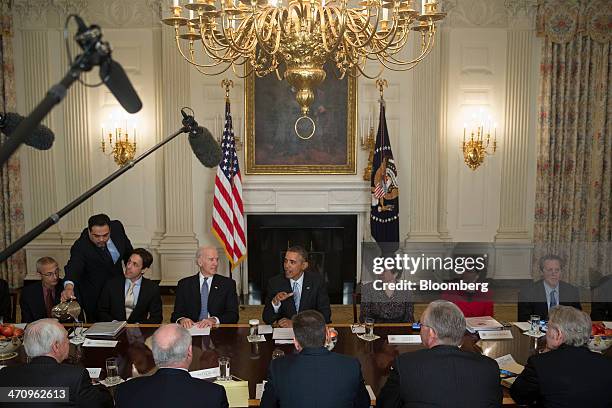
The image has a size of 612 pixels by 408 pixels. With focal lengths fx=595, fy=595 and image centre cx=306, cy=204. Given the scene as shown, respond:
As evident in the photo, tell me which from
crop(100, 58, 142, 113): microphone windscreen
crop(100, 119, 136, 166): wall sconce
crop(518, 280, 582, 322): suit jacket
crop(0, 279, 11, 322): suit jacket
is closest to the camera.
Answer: crop(100, 58, 142, 113): microphone windscreen

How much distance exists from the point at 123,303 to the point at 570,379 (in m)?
3.35

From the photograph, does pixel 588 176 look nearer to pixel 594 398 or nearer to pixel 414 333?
pixel 414 333

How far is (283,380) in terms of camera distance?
109 inches

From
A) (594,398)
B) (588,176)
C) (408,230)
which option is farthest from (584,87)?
(594,398)

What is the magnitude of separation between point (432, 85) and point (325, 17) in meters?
3.90

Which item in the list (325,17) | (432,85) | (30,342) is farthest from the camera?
(432,85)

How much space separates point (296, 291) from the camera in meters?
4.87

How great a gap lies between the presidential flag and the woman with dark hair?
2472 mm

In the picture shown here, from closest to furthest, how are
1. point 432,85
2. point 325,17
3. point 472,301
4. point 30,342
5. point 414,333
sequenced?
point 30,342 → point 325,17 → point 414,333 → point 472,301 → point 432,85

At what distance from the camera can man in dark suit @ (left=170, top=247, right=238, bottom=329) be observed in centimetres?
473

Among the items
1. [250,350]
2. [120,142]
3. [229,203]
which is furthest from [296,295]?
[120,142]

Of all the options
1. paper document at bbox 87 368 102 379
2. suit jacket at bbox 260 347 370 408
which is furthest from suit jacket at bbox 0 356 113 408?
suit jacket at bbox 260 347 370 408

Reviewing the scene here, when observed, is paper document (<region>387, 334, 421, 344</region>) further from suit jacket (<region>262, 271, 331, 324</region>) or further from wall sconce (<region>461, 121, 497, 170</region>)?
wall sconce (<region>461, 121, 497, 170</region>)

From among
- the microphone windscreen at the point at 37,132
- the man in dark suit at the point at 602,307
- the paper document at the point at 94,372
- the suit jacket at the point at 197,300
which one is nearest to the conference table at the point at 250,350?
the paper document at the point at 94,372
